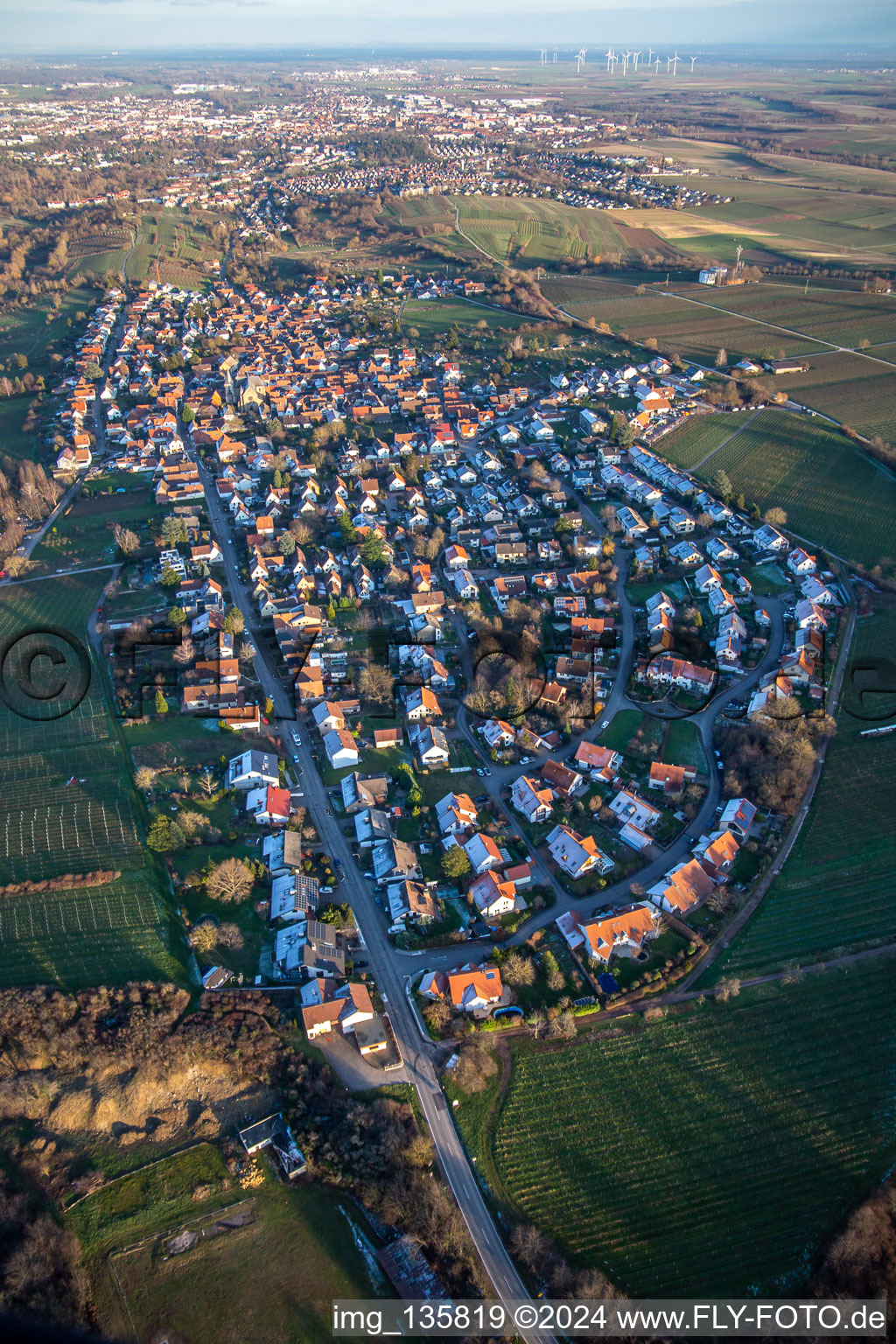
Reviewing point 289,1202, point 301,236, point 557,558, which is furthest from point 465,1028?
point 301,236

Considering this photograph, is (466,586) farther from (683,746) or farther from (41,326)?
(41,326)

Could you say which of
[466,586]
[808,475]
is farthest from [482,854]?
[808,475]

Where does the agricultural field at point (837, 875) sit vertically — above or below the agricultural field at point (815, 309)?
below

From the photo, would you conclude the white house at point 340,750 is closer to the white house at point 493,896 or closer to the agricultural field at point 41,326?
the white house at point 493,896

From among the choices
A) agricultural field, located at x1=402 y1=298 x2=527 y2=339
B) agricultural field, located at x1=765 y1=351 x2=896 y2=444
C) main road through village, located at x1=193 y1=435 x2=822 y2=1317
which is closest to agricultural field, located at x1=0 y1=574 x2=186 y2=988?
main road through village, located at x1=193 y1=435 x2=822 y2=1317

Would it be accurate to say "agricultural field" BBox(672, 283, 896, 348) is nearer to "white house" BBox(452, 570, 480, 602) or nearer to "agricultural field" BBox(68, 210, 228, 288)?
"white house" BBox(452, 570, 480, 602)

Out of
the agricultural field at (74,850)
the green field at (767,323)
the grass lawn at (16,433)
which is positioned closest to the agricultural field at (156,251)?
the grass lawn at (16,433)
